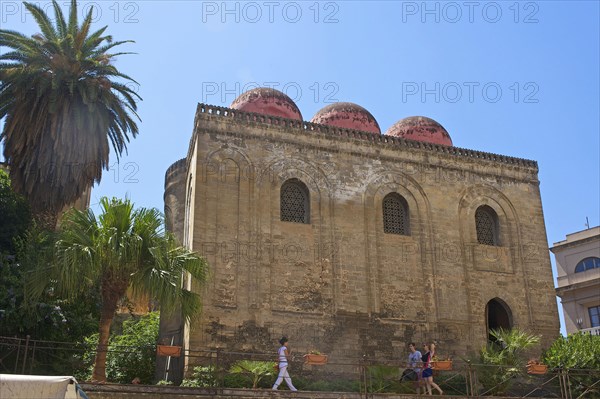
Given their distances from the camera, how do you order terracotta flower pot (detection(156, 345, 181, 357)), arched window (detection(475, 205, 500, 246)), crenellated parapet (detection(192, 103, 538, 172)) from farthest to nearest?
arched window (detection(475, 205, 500, 246)) < crenellated parapet (detection(192, 103, 538, 172)) < terracotta flower pot (detection(156, 345, 181, 357))

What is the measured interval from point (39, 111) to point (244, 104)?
623 centimetres

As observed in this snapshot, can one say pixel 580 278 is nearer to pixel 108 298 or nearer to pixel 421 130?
pixel 421 130

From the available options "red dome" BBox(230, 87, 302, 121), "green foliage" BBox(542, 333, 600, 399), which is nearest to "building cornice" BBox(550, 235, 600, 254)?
"green foliage" BBox(542, 333, 600, 399)

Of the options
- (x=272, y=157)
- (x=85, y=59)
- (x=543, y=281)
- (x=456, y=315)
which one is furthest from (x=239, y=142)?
(x=543, y=281)

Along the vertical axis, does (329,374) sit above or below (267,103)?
below

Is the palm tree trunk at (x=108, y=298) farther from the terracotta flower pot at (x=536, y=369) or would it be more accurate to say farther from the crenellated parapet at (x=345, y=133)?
the terracotta flower pot at (x=536, y=369)

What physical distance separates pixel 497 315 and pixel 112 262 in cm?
1338

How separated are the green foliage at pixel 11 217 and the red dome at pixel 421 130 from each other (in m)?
12.3

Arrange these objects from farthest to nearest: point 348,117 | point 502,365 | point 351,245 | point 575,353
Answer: point 348,117
point 351,245
point 575,353
point 502,365

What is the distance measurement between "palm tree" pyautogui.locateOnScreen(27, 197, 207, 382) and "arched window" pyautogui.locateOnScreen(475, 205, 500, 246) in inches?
443

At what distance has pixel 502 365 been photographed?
17.9 m

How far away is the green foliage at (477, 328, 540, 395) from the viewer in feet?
59.8

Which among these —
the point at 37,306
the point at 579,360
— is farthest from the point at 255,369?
the point at 579,360

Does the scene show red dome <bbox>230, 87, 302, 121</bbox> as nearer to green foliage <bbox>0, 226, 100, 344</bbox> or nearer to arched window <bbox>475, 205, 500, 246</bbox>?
arched window <bbox>475, 205, 500, 246</bbox>
